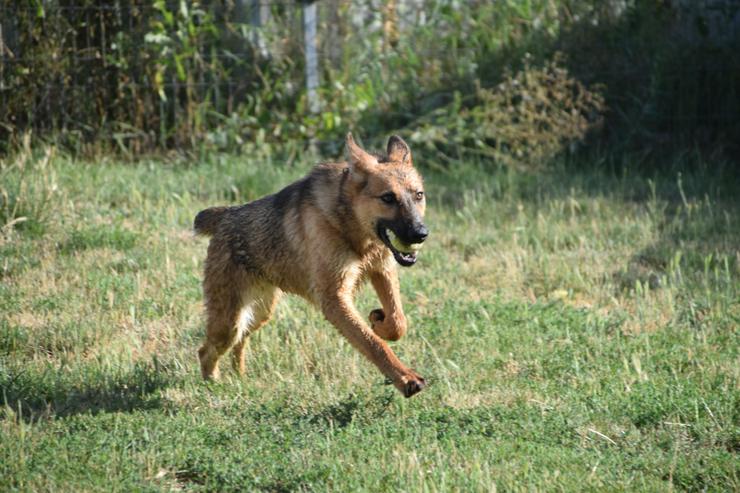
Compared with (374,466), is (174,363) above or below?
below

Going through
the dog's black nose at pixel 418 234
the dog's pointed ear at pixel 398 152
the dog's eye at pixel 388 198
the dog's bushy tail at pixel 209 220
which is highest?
the dog's pointed ear at pixel 398 152

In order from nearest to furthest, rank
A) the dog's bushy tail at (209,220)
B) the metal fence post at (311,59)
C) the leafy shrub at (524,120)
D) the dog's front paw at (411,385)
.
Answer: the dog's front paw at (411,385)
the dog's bushy tail at (209,220)
the leafy shrub at (524,120)
the metal fence post at (311,59)

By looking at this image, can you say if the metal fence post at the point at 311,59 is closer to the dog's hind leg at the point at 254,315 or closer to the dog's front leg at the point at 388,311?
the dog's hind leg at the point at 254,315

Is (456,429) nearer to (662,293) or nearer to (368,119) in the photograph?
(662,293)

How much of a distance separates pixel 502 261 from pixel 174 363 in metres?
2.98

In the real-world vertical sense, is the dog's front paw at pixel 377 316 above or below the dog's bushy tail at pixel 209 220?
below

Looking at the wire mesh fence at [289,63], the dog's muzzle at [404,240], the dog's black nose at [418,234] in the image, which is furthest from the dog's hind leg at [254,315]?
the wire mesh fence at [289,63]

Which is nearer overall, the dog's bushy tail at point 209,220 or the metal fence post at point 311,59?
the dog's bushy tail at point 209,220

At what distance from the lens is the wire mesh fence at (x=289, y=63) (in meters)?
10.3

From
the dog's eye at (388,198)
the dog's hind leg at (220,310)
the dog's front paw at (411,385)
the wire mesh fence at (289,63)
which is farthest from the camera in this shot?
the wire mesh fence at (289,63)

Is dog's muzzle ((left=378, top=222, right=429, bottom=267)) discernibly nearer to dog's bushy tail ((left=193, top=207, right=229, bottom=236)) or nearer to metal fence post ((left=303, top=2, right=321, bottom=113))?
dog's bushy tail ((left=193, top=207, right=229, bottom=236))

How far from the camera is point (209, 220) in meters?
6.23

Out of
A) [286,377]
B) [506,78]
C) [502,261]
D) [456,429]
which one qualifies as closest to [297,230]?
[286,377]

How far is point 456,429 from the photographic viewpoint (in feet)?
15.9
